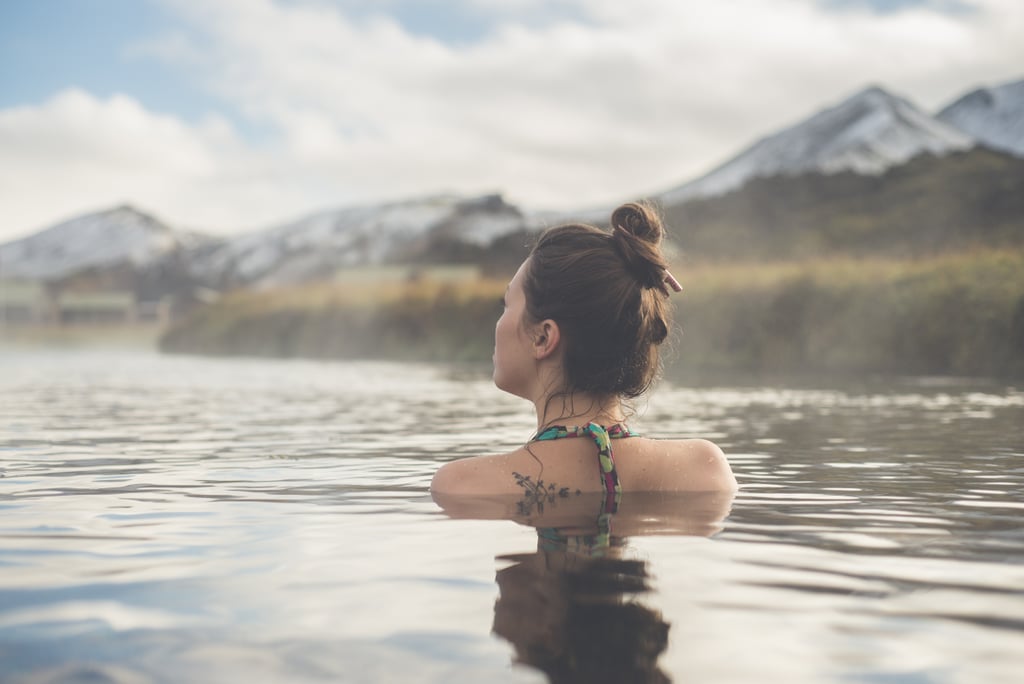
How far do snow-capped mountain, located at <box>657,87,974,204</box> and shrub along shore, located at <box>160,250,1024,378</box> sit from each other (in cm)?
2219

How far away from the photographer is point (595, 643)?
214 centimetres

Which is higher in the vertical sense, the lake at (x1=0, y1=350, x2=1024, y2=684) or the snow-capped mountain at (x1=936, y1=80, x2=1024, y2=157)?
the snow-capped mountain at (x1=936, y1=80, x2=1024, y2=157)

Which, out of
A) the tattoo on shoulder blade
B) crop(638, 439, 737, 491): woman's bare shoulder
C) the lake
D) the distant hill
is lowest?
the lake

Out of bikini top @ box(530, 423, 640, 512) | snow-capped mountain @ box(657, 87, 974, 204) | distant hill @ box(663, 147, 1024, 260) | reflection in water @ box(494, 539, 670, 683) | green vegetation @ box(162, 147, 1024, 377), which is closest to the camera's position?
reflection in water @ box(494, 539, 670, 683)

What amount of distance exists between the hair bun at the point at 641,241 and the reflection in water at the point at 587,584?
0.80 meters

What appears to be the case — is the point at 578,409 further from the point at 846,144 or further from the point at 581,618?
the point at 846,144

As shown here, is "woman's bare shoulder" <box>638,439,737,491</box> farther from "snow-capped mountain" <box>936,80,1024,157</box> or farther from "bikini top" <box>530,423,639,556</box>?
"snow-capped mountain" <box>936,80,1024,157</box>

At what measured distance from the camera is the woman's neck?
3.86m

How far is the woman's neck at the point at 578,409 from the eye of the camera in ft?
12.7

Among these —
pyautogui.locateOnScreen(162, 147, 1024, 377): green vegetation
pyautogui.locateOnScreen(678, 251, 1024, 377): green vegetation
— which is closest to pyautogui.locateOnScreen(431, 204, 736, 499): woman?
pyautogui.locateOnScreen(162, 147, 1024, 377): green vegetation

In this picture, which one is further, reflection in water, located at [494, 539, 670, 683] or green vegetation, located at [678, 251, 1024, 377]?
green vegetation, located at [678, 251, 1024, 377]

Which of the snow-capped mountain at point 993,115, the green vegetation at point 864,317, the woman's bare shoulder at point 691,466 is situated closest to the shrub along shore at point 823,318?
the green vegetation at point 864,317

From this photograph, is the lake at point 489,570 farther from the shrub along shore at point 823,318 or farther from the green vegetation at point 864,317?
the green vegetation at point 864,317

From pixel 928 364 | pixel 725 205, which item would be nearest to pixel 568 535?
pixel 928 364
